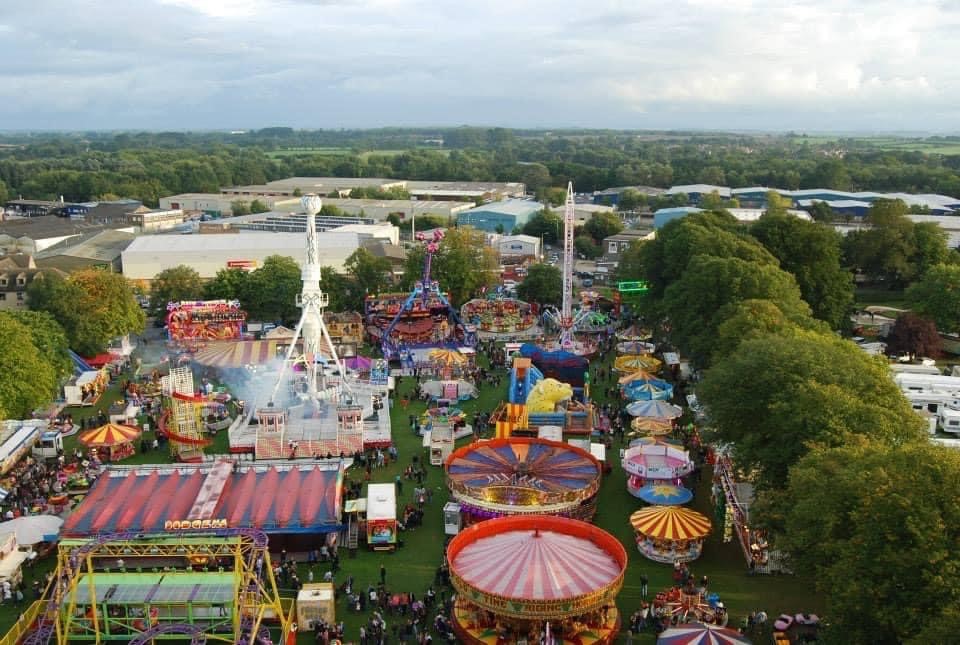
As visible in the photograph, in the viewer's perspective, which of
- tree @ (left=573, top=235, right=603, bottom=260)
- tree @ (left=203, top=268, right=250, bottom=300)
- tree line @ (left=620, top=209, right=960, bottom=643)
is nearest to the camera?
tree line @ (left=620, top=209, right=960, bottom=643)

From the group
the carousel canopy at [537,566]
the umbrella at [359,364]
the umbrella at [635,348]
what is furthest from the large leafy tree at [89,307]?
the carousel canopy at [537,566]

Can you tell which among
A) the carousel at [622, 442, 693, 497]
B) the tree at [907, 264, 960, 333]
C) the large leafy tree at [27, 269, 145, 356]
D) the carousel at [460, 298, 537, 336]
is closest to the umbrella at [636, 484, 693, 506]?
the carousel at [622, 442, 693, 497]

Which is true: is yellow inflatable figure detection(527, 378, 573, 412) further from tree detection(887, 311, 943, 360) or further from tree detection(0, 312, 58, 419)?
tree detection(887, 311, 943, 360)

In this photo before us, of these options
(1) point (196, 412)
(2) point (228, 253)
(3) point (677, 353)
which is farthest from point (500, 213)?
(1) point (196, 412)

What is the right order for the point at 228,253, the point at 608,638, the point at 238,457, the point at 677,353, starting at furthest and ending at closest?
the point at 228,253, the point at 677,353, the point at 238,457, the point at 608,638

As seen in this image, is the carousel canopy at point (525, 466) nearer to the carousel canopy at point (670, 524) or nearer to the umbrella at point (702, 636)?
the carousel canopy at point (670, 524)

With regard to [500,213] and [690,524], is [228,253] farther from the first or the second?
[690,524]
